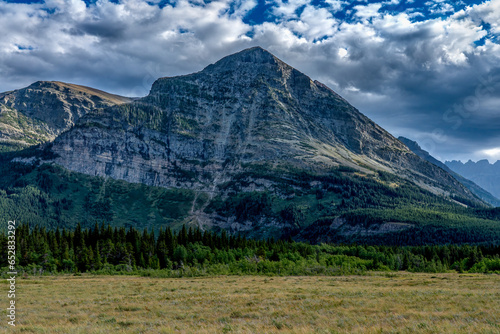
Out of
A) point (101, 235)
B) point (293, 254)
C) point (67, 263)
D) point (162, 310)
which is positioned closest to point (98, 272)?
point (67, 263)

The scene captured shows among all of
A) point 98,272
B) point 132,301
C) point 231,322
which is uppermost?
point 231,322

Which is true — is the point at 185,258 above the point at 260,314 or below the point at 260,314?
below

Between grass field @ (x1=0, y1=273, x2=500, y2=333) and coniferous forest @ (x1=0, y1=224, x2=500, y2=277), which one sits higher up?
grass field @ (x1=0, y1=273, x2=500, y2=333)

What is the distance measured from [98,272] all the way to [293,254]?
5930 cm

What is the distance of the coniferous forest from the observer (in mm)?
99438

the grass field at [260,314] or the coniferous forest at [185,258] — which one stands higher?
the grass field at [260,314]

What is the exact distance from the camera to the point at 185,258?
11519 cm

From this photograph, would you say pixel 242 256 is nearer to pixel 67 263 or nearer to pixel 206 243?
pixel 206 243

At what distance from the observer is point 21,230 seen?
116m

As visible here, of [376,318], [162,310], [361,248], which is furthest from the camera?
[361,248]

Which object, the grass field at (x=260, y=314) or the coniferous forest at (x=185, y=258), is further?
the coniferous forest at (x=185, y=258)

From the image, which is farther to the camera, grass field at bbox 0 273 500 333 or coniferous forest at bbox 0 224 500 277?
coniferous forest at bbox 0 224 500 277

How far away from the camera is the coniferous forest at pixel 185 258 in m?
99.4

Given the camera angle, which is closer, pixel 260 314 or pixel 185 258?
pixel 260 314
